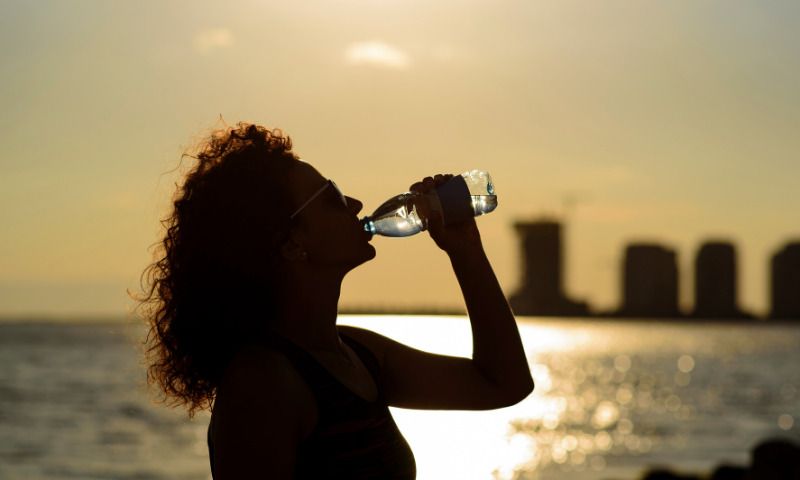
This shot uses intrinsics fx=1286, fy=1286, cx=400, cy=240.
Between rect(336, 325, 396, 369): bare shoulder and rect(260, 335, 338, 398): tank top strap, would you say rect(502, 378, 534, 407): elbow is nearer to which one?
rect(336, 325, 396, 369): bare shoulder

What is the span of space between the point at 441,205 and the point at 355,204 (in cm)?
25

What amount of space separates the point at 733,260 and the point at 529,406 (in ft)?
424

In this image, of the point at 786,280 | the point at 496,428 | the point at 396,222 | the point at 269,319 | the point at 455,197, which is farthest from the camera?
the point at 786,280

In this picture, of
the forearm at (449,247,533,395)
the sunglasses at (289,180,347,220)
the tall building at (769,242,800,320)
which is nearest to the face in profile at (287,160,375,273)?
the sunglasses at (289,180,347,220)

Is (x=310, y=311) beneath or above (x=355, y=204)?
beneath

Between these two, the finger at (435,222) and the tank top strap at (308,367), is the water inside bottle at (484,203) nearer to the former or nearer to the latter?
the finger at (435,222)

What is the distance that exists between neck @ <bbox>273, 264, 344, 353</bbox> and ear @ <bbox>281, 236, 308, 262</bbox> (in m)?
0.03

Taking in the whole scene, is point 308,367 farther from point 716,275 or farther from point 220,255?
point 716,275

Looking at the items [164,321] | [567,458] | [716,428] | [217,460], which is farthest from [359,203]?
[716,428]

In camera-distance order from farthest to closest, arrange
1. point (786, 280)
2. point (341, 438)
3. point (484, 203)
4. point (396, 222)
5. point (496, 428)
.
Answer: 1. point (786, 280)
2. point (496, 428)
3. point (484, 203)
4. point (396, 222)
5. point (341, 438)

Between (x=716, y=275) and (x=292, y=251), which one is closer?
(x=292, y=251)

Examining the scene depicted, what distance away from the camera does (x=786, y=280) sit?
17825cm

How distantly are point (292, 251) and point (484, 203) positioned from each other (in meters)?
0.89

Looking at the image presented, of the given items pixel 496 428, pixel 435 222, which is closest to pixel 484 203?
pixel 435 222
